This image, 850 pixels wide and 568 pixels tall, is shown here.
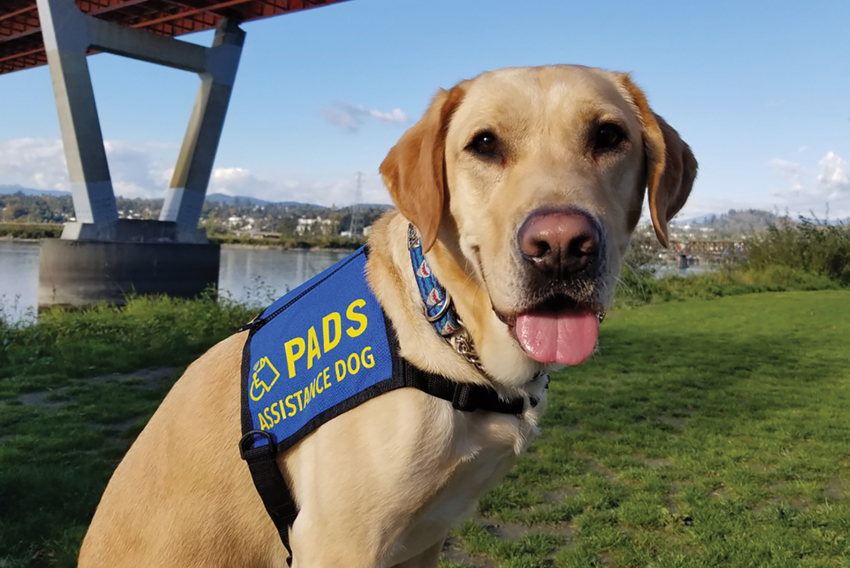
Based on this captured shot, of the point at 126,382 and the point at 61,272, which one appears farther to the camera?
the point at 61,272

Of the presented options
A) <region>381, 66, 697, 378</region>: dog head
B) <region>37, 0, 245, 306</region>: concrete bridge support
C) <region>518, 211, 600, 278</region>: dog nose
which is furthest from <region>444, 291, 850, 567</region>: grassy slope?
<region>37, 0, 245, 306</region>: concrete bridge support

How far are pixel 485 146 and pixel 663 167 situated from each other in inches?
25.9

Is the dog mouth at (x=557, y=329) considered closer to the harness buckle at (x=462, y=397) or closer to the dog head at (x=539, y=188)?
the dog head at (x=539, y=188)

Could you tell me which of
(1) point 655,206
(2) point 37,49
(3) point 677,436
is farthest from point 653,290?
(2) point 37,49

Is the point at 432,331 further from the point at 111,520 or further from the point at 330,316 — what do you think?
the point at 111,520

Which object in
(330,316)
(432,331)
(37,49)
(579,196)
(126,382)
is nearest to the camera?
(579,196)

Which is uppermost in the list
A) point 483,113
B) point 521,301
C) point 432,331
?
point 483,113

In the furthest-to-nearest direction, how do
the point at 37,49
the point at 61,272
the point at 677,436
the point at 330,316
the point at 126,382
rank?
1. the point at 37,49
2. the point at 61,272
3. the point at 126,382
4. the point at 677,436
5. the point at 330,316

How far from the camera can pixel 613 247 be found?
186 cm

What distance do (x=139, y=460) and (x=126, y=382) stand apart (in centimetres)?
503

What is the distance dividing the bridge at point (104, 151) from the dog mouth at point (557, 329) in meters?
16.2

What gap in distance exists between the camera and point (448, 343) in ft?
6.58

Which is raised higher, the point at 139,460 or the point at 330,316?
the point at 330,316

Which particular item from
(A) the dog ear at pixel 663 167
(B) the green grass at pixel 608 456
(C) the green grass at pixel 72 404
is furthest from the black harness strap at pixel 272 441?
(C) the green grass at pixel 72 404
